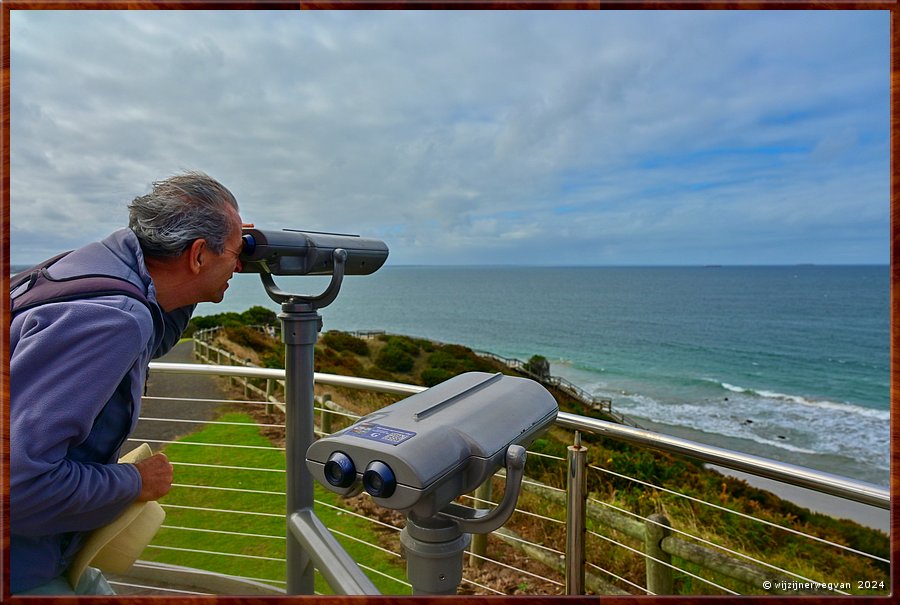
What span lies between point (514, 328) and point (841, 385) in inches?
754

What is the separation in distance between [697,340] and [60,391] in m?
46.2

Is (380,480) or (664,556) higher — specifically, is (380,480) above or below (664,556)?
above

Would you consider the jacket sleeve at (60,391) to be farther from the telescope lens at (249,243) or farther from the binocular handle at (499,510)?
the binocular handle at (499,510)

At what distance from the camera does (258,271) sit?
4.36ft

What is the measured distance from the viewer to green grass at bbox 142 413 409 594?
230 centimetres

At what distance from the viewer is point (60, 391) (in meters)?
0.82

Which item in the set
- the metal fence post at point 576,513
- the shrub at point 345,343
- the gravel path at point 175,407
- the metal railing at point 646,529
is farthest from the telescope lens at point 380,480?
the shrub at point 345,343

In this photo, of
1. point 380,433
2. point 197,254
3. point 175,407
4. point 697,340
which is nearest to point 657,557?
point 380,433

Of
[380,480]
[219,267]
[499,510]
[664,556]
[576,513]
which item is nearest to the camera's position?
[380,480]

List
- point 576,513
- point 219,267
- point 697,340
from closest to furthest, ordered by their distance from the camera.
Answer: point 219,267 → point 576,513 → point 697,340

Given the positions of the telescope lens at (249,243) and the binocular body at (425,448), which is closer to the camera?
the binocular body at (425,448)

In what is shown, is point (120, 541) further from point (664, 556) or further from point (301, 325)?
point (664, 556)

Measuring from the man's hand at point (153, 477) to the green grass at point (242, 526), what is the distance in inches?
27.3

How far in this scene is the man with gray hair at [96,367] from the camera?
818 mm
